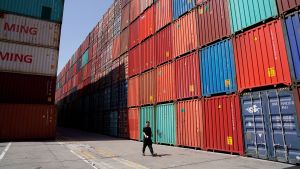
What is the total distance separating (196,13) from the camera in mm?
15219

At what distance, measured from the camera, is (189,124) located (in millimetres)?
14773

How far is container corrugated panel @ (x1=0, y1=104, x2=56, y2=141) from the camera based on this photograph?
63.5 ft

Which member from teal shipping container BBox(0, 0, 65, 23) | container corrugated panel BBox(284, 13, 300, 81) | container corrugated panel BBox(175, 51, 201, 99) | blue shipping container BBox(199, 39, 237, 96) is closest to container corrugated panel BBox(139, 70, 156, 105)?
container corrugated panel BBox(175, 51, 201, 99)

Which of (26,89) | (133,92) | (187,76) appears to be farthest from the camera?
(133,92)

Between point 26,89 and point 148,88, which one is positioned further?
point 26,89

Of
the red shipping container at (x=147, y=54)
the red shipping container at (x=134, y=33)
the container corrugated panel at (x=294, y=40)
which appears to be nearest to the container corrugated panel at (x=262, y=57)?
the container corrugated panel at (x=294, y=40)

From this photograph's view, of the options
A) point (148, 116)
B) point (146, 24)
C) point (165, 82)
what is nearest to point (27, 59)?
point (146, 24)

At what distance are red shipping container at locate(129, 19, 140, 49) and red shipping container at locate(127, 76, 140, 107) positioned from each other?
366 centimetres

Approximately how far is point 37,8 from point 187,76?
55.6 ft

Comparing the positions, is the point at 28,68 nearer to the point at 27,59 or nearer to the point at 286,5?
the point at 27,59

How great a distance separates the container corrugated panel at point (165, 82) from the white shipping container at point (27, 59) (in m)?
10.8

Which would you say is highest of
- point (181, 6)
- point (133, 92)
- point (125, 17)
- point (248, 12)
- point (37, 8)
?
point (125, 17)

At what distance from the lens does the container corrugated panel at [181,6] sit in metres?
16.0

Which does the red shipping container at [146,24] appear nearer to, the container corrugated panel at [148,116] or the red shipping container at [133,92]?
the red shipping container at [133,92]
